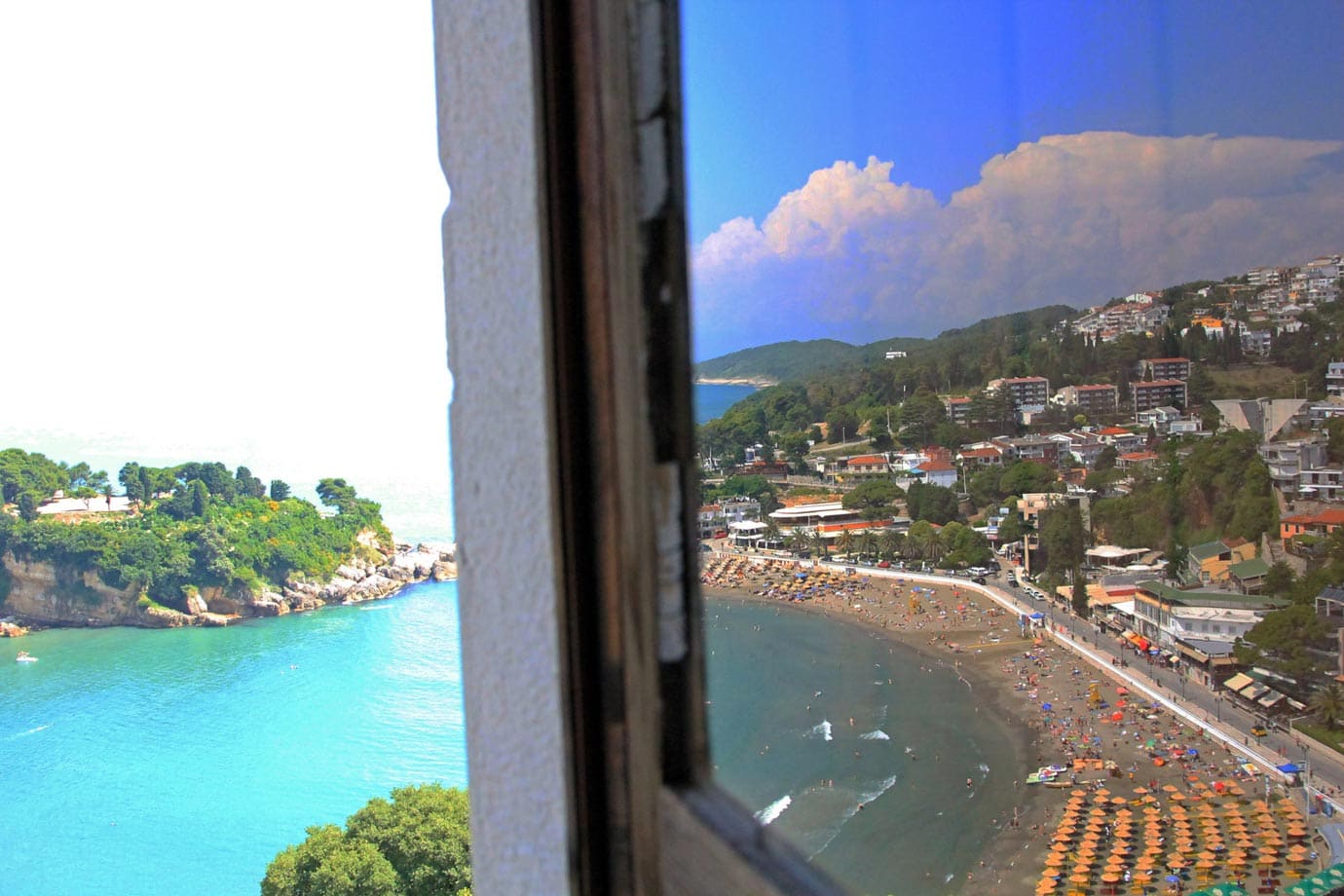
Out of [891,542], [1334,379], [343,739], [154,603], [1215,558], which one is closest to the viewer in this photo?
[1334,379]

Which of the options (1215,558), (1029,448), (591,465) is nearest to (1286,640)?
(1215,558)

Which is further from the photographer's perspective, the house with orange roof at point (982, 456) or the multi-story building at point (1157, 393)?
the house with orange roof at point (982, 456)

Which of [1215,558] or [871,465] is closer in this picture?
[1215,558]

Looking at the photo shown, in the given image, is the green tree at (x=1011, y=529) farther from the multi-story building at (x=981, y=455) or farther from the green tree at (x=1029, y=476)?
the multi-story building at (x=981, y=455)

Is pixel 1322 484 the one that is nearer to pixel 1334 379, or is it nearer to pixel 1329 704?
pixel 1334 379

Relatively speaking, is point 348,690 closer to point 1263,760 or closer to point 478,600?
point 1263,760

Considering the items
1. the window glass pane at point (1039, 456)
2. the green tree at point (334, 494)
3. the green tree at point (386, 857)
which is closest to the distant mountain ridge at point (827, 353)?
the window glass pane at point (1039, 456)
